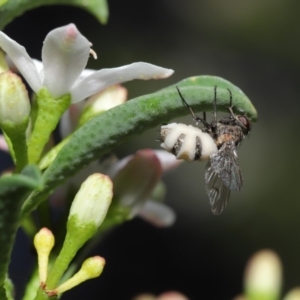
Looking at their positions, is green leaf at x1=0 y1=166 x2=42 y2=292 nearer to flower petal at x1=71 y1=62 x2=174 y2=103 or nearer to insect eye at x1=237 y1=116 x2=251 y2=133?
flower petal at x1=71 y1=62 x2=174 y2=103

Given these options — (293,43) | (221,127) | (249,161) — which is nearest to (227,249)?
(249,161)

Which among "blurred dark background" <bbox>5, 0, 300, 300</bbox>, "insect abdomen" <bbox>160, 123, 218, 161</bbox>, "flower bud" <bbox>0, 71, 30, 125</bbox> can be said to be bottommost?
"blurred dark background" <bbox>5, 0, 300, 300</bbox>

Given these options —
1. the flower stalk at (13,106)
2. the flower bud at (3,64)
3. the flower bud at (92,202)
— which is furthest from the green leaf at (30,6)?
the flower bud at (92,202)

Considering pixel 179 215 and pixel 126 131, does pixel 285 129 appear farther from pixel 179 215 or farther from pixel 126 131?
pixel 126 131

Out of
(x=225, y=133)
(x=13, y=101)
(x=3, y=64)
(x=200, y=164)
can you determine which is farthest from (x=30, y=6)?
(x=200, y=164)

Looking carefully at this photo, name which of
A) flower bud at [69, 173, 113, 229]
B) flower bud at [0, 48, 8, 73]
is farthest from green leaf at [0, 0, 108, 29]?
flower bud at [69, 173, 113, 229]

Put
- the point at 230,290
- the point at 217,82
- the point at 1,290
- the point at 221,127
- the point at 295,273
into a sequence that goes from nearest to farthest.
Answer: the point at 1,290 → the point at 217,82 → the point at 221,127 → the point at 295,273 → the point at 230,290

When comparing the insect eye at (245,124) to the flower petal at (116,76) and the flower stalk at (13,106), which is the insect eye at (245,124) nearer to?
the flower petal at (116,76)
